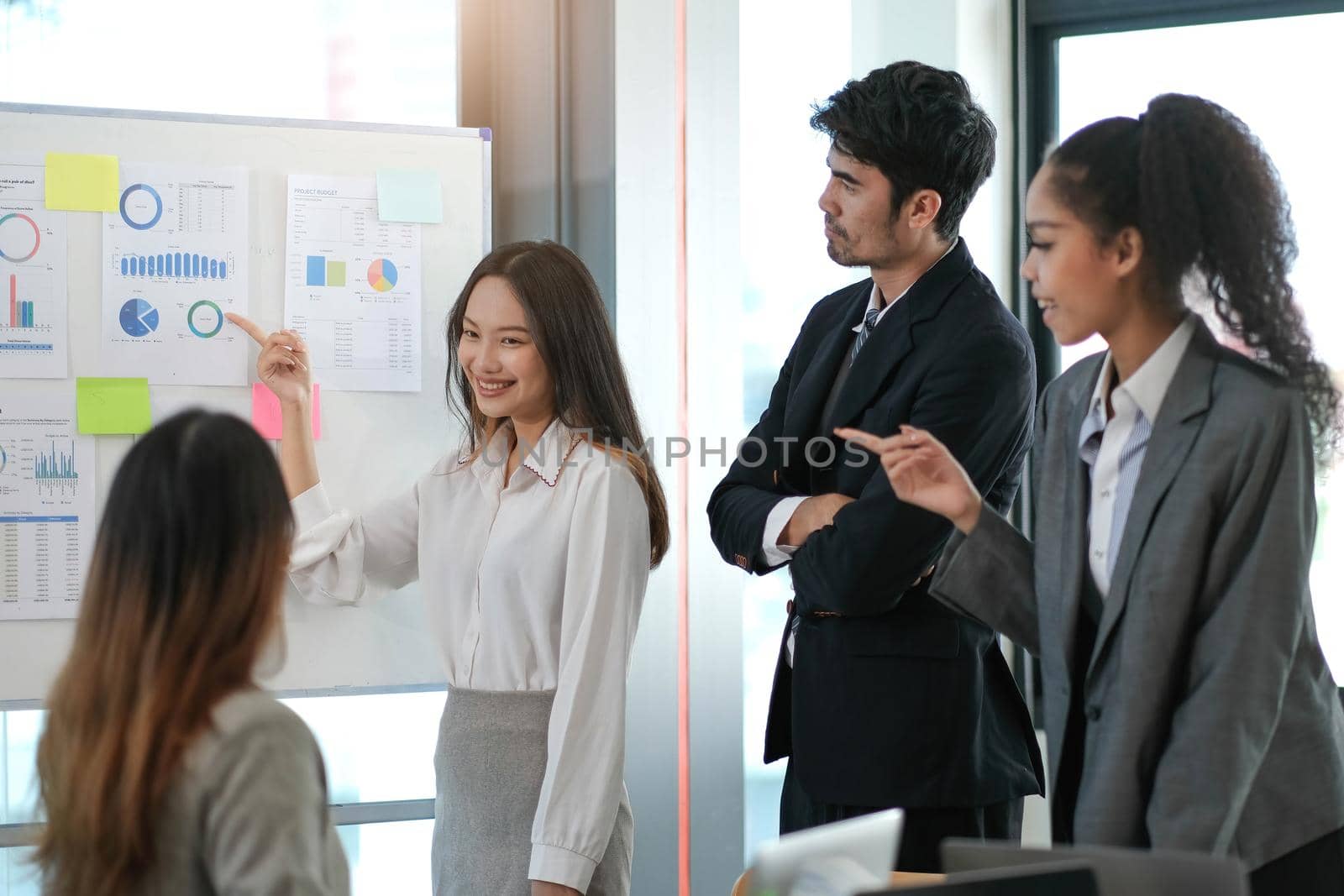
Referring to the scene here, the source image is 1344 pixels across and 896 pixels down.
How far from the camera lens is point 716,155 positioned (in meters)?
3.01

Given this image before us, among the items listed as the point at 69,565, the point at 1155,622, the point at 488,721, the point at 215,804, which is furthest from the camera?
the point at 69,565

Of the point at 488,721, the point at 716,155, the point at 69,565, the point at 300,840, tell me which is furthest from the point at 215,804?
the point at 716,155

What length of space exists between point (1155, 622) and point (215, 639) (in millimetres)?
1017

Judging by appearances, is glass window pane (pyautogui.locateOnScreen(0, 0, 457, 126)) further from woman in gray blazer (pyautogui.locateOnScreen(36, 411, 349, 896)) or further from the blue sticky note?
woman in gray blazer (pyautogui.locateOnScreen(36, 411, 349, 896))

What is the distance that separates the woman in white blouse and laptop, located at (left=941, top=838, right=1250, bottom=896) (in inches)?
32.9

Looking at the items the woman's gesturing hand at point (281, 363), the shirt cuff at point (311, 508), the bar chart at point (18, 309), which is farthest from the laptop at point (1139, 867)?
the bar chart at point (18, 309)

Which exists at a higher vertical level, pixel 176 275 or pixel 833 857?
pixel 176 275

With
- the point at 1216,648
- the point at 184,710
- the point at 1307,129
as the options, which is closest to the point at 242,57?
the point at 184,710

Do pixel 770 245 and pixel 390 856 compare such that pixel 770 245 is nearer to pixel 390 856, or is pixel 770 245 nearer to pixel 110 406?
pixel 110 406

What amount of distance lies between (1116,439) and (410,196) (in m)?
1.55

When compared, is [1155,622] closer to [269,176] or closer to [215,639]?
[215,639]

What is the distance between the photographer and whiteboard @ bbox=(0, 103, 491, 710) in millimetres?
2395

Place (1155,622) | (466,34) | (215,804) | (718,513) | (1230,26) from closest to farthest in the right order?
(215,804) < (1155,622) < (718,513) < (466,34) < (1230,26)

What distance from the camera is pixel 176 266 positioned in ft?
7.97
